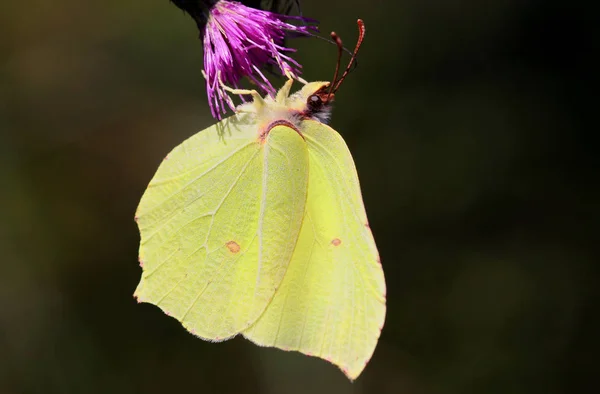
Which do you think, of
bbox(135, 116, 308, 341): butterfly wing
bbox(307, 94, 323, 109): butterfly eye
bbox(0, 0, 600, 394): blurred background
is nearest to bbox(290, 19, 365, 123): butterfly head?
bbox(307, 94, 323, 109): butterfly eye

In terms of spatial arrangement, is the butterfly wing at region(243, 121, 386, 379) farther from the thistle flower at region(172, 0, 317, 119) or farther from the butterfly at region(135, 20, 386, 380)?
the thistle flower at region(172, 0, 317, 119)

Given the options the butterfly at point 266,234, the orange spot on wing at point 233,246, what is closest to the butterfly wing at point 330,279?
the butterfly at point 266,234

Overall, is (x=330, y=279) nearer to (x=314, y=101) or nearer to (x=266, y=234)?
(x=266, y=234)

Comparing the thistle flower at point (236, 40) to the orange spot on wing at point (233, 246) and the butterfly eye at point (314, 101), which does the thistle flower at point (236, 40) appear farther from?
the orange spot on wing at point (233, 246)

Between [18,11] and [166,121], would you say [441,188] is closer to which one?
[166,121]

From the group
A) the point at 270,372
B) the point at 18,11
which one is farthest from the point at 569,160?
the point at 18,11
